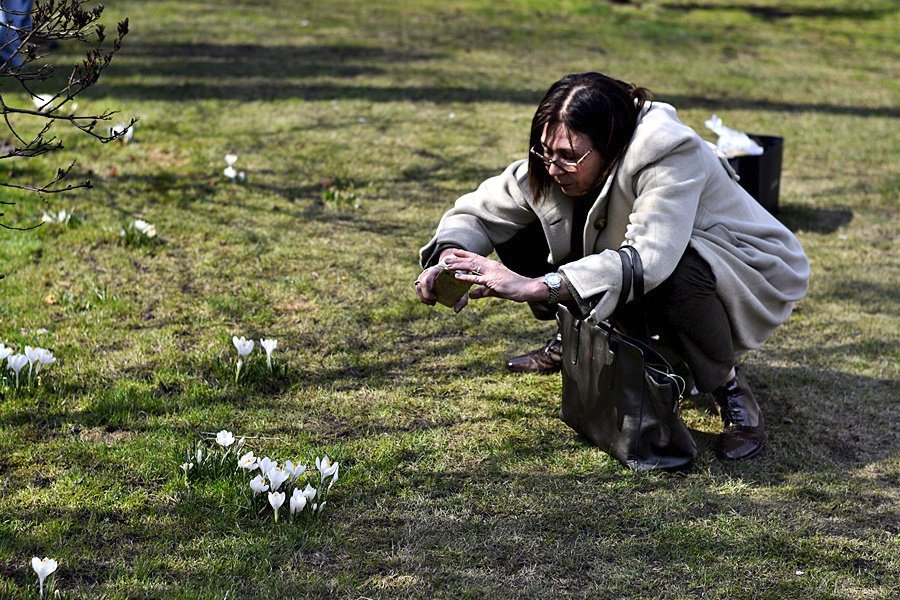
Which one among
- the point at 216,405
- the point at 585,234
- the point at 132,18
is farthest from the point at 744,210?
the point at 132,18

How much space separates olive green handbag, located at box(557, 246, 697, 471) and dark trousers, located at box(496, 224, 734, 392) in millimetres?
→ 91

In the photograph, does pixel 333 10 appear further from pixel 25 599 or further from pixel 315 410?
pixel 25 599

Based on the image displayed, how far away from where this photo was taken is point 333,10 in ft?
42.9

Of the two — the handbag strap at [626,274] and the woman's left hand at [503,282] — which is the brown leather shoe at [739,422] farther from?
the woman's left hand at [503,282]

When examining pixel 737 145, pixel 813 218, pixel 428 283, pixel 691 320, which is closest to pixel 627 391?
pixel 691 320

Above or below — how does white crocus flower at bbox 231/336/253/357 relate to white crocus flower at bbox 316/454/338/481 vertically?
above

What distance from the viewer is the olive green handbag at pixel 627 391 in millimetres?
3369

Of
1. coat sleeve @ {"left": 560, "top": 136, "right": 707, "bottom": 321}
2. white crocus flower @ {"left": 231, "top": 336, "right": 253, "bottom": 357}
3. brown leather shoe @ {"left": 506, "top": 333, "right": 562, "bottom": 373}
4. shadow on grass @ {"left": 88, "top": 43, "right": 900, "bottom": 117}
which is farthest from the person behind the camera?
shadow on grass @ {"left": 88, "top": 43, "right": 900, "bottom": 117}

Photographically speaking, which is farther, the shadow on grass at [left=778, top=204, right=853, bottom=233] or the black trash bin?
the shadow on grass at [left=778, top=204, right=853, bottom=233]

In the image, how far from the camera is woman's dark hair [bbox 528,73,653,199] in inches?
134

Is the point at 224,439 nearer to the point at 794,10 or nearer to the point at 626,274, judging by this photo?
the point at 626,274

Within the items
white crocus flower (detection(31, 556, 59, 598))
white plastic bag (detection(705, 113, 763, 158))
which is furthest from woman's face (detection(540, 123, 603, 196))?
white plastic bag (detection(705, 113, 763, 158))

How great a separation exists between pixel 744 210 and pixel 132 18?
9842mm

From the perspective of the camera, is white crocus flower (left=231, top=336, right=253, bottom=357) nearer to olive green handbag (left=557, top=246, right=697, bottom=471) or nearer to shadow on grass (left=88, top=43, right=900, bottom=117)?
olive green handbag (left=557, top=246, right=697, bottom=471)
